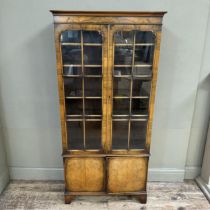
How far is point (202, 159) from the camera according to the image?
242 centimetres

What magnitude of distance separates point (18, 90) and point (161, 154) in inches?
65.0

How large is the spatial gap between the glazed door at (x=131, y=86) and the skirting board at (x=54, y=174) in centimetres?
66

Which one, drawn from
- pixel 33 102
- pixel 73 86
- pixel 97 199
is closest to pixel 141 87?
pixel 73 86

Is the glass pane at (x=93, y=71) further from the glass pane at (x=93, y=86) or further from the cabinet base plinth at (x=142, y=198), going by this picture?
the cabinet base plinth at (x=142, y=198)

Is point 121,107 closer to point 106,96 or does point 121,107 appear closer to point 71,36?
point 106,96

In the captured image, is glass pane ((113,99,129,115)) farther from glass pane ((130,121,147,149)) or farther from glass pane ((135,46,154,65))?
glass pane ((135,46,154,65))

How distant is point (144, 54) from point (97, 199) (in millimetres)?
1479

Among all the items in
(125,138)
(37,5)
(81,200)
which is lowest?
(81,200)

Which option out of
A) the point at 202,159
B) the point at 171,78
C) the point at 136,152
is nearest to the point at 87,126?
the point at 136,152

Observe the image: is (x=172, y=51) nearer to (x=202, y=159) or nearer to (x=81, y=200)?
(x=202, y=159)

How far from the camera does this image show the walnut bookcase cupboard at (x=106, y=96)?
1618 millimetres

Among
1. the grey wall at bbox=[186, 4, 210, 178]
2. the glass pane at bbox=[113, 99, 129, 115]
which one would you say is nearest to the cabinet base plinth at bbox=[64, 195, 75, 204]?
the glass pane at bbox=[113, 99, 129, 115]

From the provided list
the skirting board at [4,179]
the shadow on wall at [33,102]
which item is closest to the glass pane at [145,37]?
the shadow on wall at [33,102]

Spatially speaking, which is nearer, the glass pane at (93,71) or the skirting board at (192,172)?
the glass pane at (93,71)
